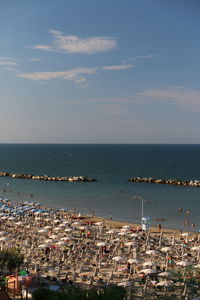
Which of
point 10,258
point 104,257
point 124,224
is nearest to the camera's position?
point 10,258

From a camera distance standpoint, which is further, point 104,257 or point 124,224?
point 124,224

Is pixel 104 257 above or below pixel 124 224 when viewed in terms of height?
above

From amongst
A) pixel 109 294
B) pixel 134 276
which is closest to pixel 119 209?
pixel 134 276

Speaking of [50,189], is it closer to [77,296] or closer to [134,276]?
[134,276]

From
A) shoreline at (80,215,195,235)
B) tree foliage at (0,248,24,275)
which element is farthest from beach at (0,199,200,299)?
tree foliage at (0,248,24,275)

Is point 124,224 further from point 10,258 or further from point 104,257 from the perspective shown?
point 10,258

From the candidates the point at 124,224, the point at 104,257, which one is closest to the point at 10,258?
the point at 104,257

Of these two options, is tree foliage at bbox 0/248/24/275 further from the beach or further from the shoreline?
the shoreline

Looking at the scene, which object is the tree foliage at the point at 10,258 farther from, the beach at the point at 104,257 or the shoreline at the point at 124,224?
the shoreline at the point at 124,224
